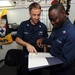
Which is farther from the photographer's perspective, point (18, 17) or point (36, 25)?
point (18, 17)

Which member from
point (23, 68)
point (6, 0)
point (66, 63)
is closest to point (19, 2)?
point (6, 0)

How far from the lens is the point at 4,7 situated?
2539mm

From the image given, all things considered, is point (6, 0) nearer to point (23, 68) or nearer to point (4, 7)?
point (4, 7)

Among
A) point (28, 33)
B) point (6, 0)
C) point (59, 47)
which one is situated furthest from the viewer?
point (6, 0)

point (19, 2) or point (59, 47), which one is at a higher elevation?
point (19, 2)

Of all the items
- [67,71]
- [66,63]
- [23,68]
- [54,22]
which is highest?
[54,22]

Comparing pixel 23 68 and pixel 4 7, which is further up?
pixel 4 7

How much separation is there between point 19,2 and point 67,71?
160cm

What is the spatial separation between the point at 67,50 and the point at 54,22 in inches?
9.5

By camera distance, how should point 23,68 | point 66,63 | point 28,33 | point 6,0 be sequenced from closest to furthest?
1. point 66,63
2. point 28,33
3. point 23,68
4. point 6,0

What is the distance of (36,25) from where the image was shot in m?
1.98

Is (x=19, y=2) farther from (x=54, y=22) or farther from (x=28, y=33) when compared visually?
(x=54, y=22)

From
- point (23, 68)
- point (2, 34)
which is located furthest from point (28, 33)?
point (2, 34)

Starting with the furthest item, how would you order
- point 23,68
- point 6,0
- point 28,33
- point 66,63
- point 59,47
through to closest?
point 6,0 → point 23,68 → point 28,33 → point 59,47 → point 66,63
